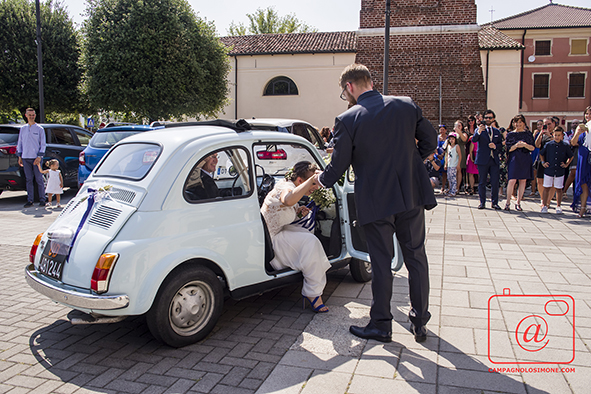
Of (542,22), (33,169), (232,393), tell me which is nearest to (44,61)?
(33,169)

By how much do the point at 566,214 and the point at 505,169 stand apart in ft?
8.63

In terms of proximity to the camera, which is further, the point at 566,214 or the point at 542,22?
the point at 542,22

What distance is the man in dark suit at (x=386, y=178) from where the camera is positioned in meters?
3.60

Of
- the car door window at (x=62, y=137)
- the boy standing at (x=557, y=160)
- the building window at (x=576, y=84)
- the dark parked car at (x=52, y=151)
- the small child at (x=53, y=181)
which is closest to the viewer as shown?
the boy standing at (x=557, y=160)

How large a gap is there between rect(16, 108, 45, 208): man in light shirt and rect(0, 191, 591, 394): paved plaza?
18.4ft

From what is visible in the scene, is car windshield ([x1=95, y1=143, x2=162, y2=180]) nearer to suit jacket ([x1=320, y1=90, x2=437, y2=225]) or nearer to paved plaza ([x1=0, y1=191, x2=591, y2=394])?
paved plaza ([x1=0, y1=191, x2=591, y2=394])

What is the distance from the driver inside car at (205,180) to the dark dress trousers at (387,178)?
1.00 metres

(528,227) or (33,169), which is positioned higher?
(33,169)

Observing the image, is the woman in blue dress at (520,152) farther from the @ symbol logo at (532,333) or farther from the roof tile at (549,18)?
the roof tile at (549,18)

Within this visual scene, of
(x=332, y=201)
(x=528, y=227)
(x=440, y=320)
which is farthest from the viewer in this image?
(x=528, y=227)

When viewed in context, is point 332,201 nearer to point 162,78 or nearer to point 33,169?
point 33,169

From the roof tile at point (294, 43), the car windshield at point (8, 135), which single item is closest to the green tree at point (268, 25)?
the roof tile at point (294, 43)

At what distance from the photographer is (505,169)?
12.4m

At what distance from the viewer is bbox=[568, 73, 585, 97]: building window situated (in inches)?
1703
